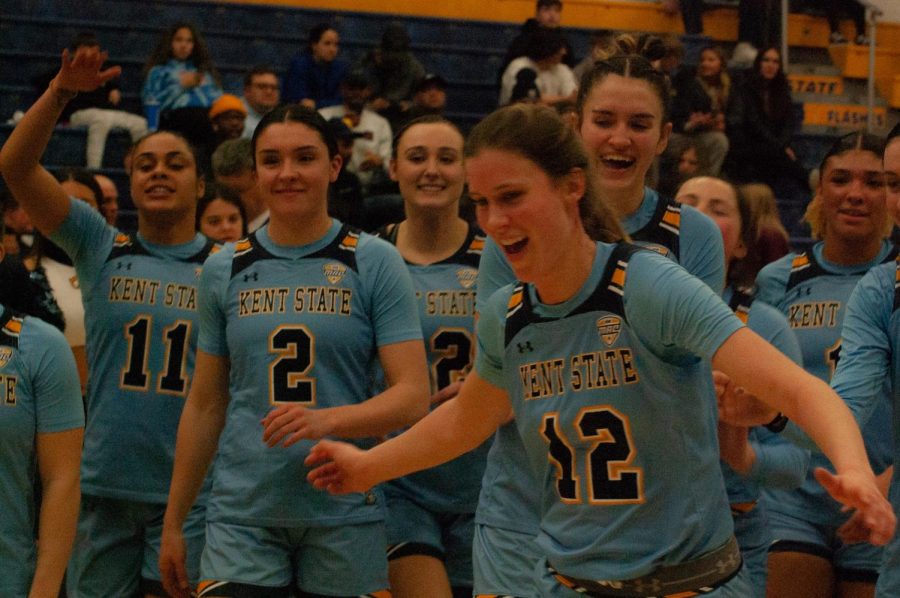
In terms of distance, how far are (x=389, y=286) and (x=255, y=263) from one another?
428 mm

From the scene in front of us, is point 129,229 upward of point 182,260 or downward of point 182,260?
upward

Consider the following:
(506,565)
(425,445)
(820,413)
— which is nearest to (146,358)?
(506,565)

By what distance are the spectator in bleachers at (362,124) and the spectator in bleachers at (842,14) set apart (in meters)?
6.57

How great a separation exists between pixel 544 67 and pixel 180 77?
3353 mm

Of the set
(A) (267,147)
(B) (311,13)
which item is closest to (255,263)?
(A) (267,147)

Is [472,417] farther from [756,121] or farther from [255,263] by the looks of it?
[756,121]

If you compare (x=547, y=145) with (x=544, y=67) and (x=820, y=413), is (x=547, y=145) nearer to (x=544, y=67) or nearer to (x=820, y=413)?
(x=820, y=413)

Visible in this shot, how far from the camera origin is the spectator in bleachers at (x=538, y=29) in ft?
40.3

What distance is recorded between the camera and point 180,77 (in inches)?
417

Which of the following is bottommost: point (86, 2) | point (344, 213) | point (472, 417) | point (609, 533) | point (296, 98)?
point (609, 533)

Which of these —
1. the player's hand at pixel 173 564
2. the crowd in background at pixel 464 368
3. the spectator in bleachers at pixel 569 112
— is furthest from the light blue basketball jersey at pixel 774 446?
the player's hand at pixel 173 564

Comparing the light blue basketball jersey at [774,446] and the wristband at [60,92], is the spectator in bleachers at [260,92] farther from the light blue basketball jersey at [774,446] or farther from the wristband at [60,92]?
the light blue basketball jersey at [774,446]

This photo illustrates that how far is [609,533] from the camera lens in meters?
2.92

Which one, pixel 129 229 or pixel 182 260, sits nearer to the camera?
pixel 182 260
